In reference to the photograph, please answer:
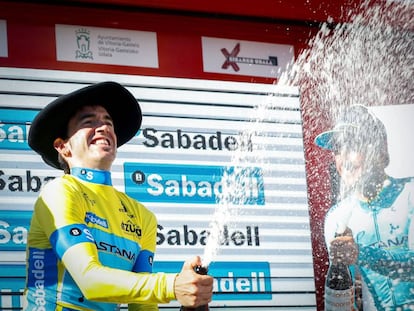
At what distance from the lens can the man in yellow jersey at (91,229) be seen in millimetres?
3711

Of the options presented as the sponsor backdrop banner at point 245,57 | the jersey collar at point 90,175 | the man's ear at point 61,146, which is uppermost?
the sponsor backdrop banner at point 245,57

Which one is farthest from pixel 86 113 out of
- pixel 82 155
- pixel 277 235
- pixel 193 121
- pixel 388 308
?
pixel 388 308

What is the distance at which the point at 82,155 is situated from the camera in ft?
14.0

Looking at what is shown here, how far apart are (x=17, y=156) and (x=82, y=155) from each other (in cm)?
102

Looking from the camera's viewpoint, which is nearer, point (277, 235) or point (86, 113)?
point (86, 113)

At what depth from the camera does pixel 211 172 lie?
555cm

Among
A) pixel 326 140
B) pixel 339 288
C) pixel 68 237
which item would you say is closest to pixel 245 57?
pixel 326 140

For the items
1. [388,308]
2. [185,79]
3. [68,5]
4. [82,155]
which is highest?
[68,5]

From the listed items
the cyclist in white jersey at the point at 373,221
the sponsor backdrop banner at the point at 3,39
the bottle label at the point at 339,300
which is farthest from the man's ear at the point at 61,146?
the cyclist in white jersey at the point at 373,221

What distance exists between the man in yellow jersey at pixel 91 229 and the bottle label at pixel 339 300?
1480 mm

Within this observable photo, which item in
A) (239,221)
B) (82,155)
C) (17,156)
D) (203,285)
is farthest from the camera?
(239,221)

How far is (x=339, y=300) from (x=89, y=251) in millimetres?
2110

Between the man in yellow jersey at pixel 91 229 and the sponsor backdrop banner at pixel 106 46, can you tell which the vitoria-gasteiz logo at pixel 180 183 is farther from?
the man in yellow jersey at pixel 91 229

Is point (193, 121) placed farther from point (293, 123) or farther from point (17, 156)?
point (17, 156)
